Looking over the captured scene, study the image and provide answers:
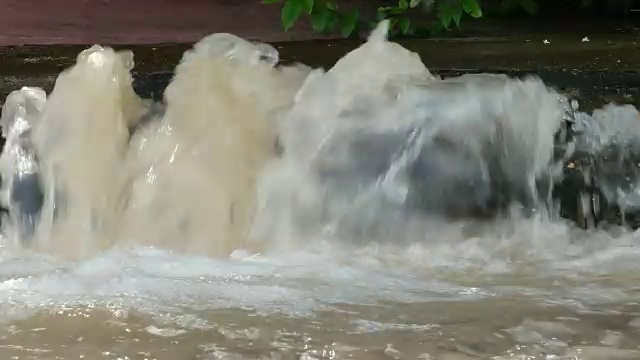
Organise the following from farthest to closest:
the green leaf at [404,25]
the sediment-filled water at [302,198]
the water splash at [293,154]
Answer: the green leaf at [404,25], the water splash at [293,154], the sediment-filled water at [302,198]

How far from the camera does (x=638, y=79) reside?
2211mm

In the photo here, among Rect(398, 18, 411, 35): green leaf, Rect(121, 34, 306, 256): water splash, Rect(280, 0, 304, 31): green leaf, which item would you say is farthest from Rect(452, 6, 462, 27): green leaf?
Rect(121, 34, 306, 256): water splash

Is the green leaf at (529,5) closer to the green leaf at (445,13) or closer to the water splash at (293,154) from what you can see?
the green leaf at (445,13)

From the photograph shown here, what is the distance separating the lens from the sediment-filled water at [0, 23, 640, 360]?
1720 millimetres

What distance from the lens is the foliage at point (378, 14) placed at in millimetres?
2521

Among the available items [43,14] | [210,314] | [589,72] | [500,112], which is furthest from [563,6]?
[210,314]

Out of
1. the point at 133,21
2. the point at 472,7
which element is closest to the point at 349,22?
the point at 472,7

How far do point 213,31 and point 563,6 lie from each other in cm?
156

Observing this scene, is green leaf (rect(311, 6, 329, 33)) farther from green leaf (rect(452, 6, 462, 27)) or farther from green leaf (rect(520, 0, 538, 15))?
green leaf (rect(520, 0, 538, 15))

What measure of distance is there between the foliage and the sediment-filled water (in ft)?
0.60

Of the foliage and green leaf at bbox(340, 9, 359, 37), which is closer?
the foliage

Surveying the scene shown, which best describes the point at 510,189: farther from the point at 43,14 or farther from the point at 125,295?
the point at 43,14

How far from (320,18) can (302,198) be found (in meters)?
0.77

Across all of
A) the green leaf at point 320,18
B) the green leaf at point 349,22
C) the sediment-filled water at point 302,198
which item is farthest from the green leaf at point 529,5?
the sediment-filled water at point 302,198
